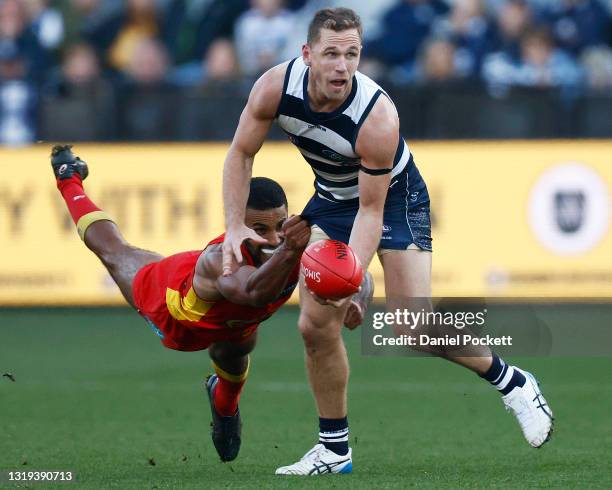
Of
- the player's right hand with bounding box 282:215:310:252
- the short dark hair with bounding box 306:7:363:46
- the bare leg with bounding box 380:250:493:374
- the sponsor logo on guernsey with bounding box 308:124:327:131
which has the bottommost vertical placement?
the bare leg with bounding box 380:250:493:374

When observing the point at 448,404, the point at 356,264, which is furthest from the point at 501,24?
the point at 356,264

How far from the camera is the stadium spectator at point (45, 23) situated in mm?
15773

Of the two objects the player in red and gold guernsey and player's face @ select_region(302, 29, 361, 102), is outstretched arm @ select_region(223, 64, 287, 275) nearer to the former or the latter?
the player in red and gold guernsey

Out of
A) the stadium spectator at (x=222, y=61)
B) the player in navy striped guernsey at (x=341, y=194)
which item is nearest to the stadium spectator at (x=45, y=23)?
the stadium spectator at (x=222, y=61)

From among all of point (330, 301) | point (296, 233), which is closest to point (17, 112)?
point (296, 233)

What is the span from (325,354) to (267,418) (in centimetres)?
209

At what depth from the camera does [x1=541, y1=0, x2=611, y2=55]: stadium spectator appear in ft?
50.9

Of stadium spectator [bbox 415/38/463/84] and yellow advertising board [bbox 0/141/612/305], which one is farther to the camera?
stadium spectator [bbox 415/38/463/84]

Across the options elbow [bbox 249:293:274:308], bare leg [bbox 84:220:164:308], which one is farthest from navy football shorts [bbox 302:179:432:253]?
bare leg [bbox 84:220:164:308]

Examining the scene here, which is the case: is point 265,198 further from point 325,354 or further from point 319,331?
point 325,354

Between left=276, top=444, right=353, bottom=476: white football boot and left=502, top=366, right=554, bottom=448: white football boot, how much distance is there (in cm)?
90

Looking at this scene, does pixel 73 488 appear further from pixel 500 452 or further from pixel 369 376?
pixel 369 376

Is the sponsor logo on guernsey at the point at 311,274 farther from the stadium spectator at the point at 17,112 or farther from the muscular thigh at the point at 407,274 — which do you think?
the stadium spectator at the point at 17,112

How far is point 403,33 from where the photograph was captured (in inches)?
610
